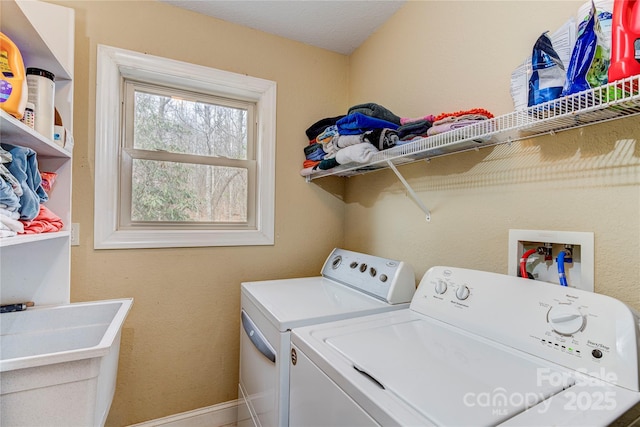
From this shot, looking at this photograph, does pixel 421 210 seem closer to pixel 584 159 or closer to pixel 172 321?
pixel 584 159

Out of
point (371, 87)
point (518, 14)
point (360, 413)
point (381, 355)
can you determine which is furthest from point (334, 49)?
point (360, 413)

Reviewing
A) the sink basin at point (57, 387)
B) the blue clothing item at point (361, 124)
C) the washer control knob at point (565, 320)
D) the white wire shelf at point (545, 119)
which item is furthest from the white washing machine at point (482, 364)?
the blue clothing item at point (361, 124)

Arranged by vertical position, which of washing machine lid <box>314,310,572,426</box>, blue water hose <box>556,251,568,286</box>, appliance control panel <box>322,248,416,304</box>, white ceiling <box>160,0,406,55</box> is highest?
white ceiling <box>160,0,406,55</box>

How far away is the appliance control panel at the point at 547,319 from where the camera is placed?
712 millimetres

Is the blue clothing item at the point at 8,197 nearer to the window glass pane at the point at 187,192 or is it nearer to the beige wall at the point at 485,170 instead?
the window glass pane at the point at 187,192

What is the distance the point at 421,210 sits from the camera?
5.06ft

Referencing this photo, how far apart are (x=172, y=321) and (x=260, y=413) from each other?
0.78 meters

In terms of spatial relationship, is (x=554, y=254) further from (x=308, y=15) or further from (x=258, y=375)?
(x=308, y=15)

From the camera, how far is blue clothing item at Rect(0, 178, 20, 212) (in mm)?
914

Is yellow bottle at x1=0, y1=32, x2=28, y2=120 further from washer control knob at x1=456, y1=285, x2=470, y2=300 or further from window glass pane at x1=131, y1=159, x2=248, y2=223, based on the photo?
washer control knob at x1=456, y1=285, x2=470, y2=300

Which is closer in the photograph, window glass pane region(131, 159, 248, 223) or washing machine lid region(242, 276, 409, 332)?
washing machine lid region(242, 276, 409, 332)

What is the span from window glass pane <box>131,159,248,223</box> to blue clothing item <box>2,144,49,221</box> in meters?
0.61

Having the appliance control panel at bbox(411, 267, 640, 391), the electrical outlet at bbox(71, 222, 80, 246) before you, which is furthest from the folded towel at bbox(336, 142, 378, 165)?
the electrical outlet at bbox(71, 222, 80, 246)

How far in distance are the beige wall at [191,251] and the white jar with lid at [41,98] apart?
0.38 meters
